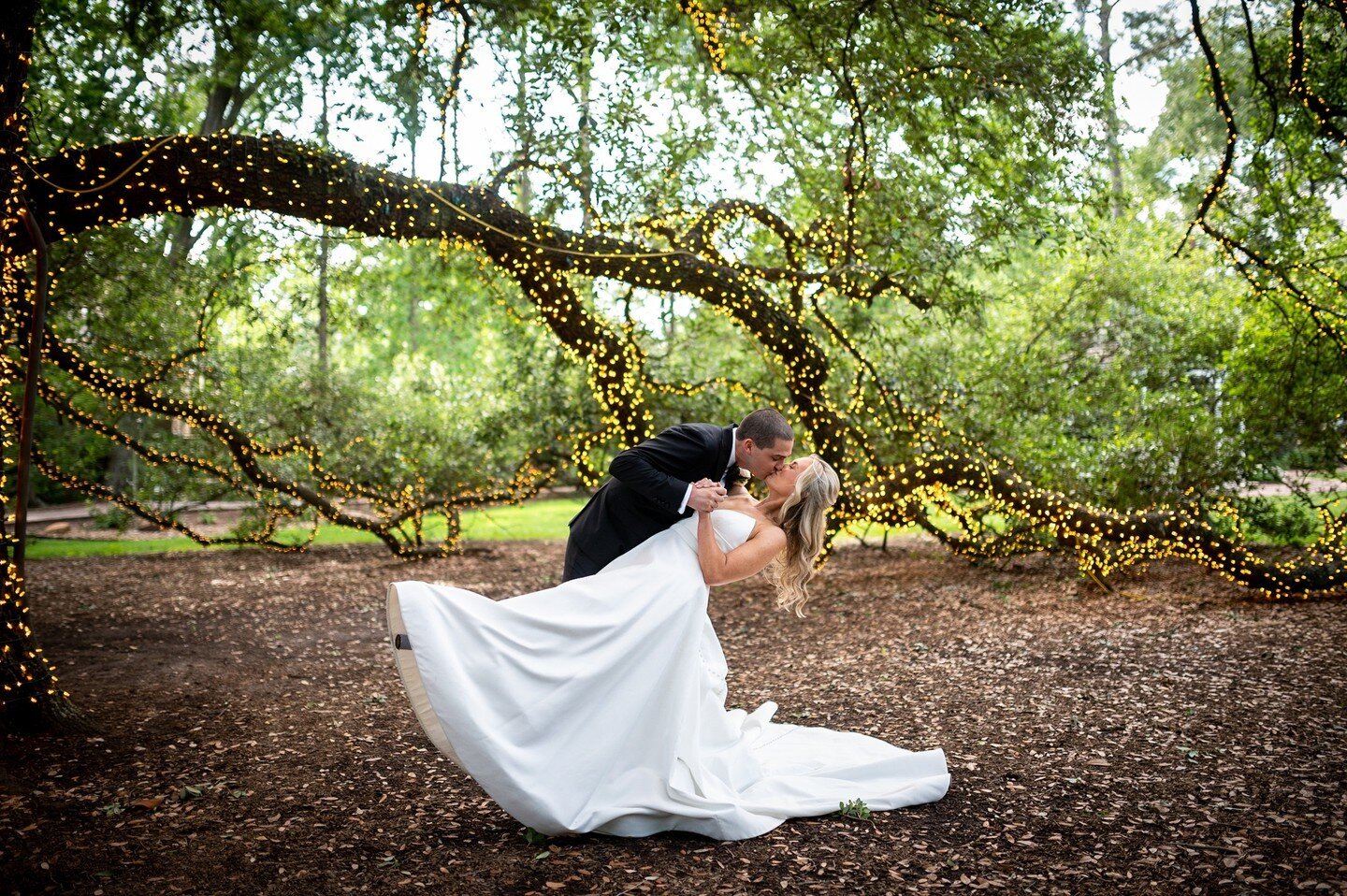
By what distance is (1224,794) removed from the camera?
4355 millimetres

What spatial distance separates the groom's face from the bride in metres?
0.36

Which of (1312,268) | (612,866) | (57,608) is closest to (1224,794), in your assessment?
(612,866)

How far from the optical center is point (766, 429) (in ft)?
15.7

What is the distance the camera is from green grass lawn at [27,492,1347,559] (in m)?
14.5

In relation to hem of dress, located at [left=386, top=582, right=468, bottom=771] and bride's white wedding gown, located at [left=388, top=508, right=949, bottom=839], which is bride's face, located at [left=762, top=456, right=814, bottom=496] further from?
hem of dress, located at [left=386, top=582, right=468, bottom=771]

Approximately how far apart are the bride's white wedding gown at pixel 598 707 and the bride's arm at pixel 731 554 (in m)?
0.07

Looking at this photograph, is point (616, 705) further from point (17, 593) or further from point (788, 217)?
point (788, 217)

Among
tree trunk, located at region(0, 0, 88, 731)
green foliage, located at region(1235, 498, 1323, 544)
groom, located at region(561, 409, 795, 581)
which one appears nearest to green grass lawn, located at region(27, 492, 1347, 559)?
green foliage, located at region(1235, 498, 1323, 544)

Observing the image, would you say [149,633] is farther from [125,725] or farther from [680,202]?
[680,202]

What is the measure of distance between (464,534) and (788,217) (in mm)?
8787

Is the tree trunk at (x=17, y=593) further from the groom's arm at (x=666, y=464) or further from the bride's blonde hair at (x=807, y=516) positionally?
the bride's blonde hair at (x=807, y=516)

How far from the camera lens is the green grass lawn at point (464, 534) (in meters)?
14.5

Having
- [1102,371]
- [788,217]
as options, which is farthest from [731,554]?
[1102,371]

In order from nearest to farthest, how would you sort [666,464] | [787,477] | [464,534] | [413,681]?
[413,681]
[666,464]
[787,477]
[464,534]
